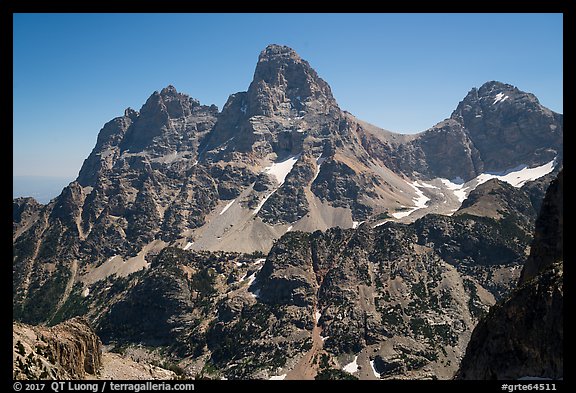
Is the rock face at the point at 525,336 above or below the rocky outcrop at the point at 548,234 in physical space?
below

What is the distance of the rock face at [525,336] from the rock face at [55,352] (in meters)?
41.3

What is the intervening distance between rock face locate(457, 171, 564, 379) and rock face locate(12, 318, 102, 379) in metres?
41.3

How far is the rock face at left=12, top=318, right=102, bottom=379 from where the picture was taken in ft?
110

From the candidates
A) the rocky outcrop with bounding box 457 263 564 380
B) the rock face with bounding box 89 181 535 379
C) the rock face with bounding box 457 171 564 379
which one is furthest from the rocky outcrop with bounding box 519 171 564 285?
the rock face with bounding box 89 181 535 379

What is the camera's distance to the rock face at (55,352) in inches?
1324

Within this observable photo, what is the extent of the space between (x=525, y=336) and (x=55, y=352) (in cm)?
4776

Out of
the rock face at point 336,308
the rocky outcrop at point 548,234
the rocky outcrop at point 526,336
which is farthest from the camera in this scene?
the rock face at point 336,308

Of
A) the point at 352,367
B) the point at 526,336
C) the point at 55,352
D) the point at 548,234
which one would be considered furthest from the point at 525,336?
the point at 352,367

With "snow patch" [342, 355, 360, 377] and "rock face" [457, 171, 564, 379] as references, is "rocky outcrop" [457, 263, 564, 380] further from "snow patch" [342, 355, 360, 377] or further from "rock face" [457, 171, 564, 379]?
"snow patch" [342, 355, 360, 377]

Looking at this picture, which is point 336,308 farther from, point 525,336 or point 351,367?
point 525,336

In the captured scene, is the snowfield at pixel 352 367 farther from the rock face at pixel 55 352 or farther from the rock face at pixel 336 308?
the rock face at pixel 55 352

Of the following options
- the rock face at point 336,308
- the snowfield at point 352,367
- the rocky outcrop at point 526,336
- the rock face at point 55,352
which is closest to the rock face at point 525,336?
the rocky outcrop at point 526,336

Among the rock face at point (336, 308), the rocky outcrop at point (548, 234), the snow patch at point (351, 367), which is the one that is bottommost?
the snow patch at point (351, 367)
